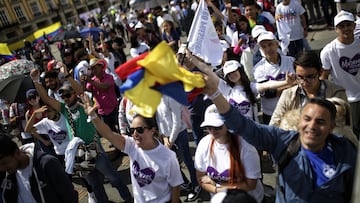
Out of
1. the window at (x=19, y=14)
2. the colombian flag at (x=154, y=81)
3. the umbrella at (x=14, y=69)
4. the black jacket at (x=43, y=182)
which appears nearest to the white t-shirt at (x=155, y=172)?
the black jacket at (x=43, y=182)

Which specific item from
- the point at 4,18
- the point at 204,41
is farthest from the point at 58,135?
the point at 4,18

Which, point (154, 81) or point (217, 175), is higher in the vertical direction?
point (154, 81)

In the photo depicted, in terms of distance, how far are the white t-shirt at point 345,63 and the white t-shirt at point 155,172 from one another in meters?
2.09

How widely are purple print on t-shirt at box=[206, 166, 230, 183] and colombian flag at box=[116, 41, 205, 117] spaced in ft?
3.73

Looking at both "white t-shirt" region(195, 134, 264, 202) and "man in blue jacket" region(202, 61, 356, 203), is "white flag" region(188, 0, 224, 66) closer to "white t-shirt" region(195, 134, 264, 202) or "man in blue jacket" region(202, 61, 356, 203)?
"white t-shirt" region(195, 134, 264, 202)

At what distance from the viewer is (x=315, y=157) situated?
1865mm

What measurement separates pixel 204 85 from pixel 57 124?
9.57ft

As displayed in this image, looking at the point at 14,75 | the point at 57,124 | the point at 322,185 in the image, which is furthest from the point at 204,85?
the point at 14,75

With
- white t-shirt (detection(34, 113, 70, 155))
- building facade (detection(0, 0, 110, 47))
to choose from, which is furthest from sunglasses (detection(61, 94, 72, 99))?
building facade (detection(0, 0, 110, 47))

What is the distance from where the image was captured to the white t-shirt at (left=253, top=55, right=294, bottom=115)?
345 cm

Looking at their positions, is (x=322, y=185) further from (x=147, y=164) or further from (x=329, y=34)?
(x=329, y=34)

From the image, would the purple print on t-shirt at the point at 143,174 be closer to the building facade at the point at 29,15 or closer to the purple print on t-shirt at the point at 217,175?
the purple print on t-shirt at the point at 217,175

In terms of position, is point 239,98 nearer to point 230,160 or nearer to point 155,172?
point 230,160

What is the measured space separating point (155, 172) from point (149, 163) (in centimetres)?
10
